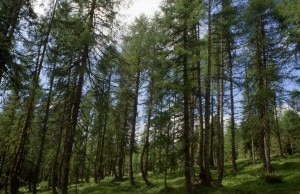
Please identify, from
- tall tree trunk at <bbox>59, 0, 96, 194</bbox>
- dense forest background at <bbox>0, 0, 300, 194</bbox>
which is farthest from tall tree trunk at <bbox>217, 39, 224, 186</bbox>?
tall tree trunk at <bbox>59, 0, 96, 194</bbox>

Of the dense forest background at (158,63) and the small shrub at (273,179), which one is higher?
the dense forest background at (158,63)

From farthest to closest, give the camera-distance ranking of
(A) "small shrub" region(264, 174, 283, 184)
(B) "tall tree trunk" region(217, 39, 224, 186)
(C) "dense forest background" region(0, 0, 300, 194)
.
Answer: (B) "tall tree trunk" region(217, 39, 224, 186), (A) "small shrub" region(264, 174, 283, 184), (C) "dense forest background" region(0, 0, 300, 194)

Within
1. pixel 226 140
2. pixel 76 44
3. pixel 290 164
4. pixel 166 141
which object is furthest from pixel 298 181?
pixel 226 140

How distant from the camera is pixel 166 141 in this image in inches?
672

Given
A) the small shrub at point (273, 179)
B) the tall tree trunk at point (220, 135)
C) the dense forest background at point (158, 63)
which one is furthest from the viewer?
the tall tree trunk at point (220, 135)

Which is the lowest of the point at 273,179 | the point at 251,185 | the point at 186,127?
the point at 251,185

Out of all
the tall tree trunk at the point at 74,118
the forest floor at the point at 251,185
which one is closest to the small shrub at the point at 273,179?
the forest floor at the point at 251,185

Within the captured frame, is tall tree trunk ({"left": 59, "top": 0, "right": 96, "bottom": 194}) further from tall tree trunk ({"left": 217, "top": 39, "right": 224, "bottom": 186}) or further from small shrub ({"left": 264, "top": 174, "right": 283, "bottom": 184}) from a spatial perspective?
small shrub ({"left": 264, "top": 174, "right": 283, "bottom": 184})

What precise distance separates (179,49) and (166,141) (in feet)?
16.2

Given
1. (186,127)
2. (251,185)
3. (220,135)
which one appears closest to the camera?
(186,127)

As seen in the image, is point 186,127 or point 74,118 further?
point 186,127

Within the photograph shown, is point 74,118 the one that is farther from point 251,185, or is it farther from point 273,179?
point 273,179

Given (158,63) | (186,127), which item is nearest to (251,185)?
(186,127)

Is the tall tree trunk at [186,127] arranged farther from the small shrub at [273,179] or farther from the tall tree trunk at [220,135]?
the small shrub at [273,179]
